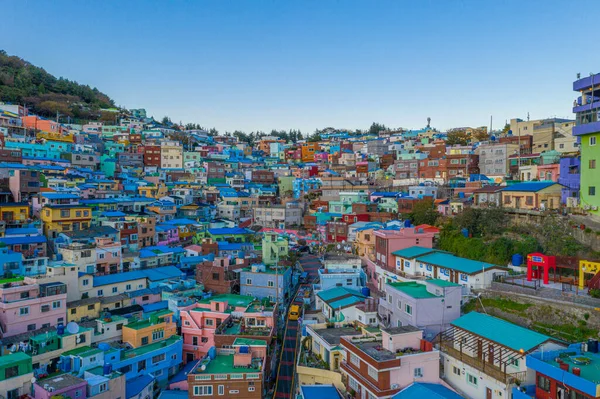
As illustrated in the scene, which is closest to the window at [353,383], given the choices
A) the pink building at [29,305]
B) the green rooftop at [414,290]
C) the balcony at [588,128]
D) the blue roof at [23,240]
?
the green rooftop at [414,290]

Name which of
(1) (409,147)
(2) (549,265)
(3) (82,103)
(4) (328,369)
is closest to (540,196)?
(2) (549,265)

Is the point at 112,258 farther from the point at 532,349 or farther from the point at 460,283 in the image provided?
the point at 532,349

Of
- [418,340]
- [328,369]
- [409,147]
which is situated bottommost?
[328,369]

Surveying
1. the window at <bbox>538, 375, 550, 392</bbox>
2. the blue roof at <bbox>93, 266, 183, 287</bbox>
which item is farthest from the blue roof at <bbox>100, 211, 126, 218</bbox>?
the window at <bbox>538, 375, 550, 392</bbox>

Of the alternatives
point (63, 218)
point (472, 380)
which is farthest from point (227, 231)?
point (472, 380)

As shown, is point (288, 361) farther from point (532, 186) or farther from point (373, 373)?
point (532, 186)

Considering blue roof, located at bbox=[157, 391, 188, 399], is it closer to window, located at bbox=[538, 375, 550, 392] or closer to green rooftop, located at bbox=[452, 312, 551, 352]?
green rooftop, located at bbox=[452, 312, 551, 352]

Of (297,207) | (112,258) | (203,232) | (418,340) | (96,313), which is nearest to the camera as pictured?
(418,340)
